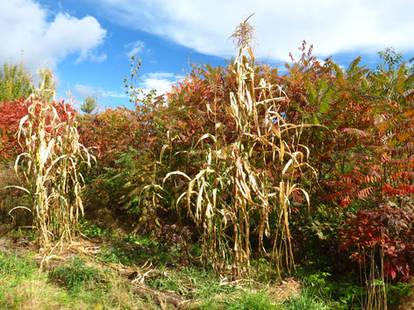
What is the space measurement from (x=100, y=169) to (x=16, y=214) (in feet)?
4.41

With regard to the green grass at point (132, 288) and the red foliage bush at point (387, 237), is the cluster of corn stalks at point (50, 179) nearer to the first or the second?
the green grass at point (132, 288)

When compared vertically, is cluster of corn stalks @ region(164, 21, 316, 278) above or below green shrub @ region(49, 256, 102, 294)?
above

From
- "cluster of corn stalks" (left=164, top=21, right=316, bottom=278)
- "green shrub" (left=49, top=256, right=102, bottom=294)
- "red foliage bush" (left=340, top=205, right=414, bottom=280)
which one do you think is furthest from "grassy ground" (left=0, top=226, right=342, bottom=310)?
"red foliage bush" (left=340, top=205, right=414, bottom=280)

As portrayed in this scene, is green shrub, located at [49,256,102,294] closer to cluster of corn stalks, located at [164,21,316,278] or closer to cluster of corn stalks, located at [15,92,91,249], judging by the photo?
cluster of corn stalks, located at [15,92,91,249]

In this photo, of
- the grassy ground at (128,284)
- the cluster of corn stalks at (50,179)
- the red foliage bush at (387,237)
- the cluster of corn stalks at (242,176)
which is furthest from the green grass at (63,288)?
the red foliage bush at (387,237)

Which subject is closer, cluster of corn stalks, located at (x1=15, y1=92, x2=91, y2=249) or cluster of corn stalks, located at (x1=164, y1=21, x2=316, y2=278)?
cluster of corn stalks, located at (x1=164, y1=21, x2=316, y2=278)

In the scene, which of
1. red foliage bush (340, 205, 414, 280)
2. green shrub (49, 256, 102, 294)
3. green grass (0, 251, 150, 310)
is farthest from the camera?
green shrub (49, 256, 102, 294)

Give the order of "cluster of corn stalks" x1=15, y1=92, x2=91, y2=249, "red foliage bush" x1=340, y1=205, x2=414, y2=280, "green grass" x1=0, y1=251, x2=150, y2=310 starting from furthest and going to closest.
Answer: "cluster of corn stalks" x1=15, y1=92, x2=91, y2=249, "red foliage bush" x1=340, y1=205, x2=414, y2=280, "green grass" x1=0, y1=251, x2=150, y2=310

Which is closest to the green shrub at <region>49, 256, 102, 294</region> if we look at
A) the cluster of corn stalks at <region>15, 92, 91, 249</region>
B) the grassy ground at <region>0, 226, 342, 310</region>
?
the grassy ground at <region>0, 226, 342, 310</region>

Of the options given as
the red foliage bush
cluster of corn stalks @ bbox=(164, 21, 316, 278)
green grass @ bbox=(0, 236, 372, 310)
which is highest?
cluster of corn stalks @ bbox=(164, 21, 316, 278)

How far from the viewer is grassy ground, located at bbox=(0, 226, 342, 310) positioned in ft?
8.87

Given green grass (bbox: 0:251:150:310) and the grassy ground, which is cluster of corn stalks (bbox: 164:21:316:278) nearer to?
the grassy ground

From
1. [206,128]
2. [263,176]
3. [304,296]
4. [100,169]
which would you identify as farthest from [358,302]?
[100,169]

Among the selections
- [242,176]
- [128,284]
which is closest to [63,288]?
[128,284]
